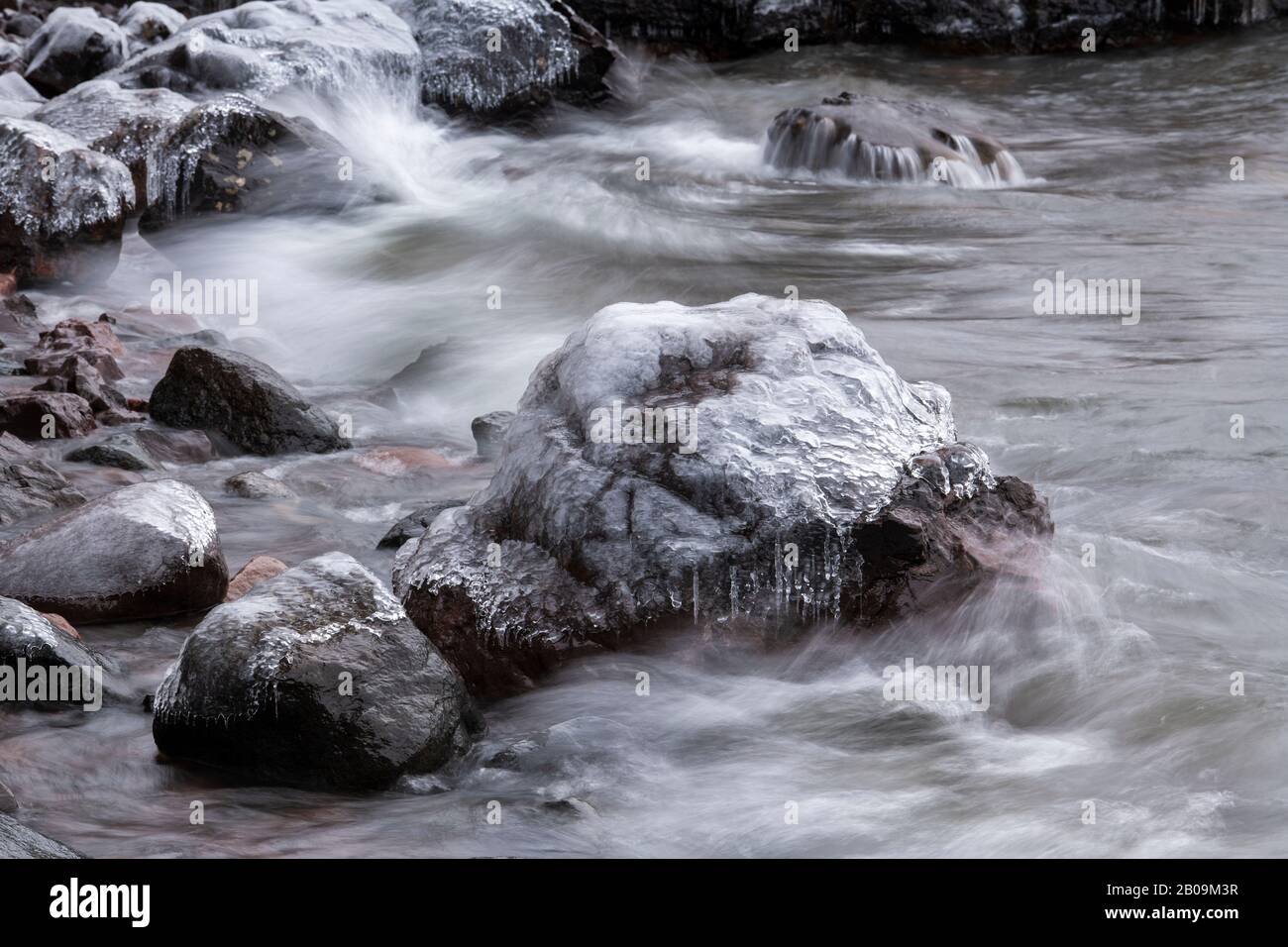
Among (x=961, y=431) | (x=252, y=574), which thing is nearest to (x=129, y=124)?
(x=252, y=574)

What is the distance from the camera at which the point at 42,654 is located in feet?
12.9

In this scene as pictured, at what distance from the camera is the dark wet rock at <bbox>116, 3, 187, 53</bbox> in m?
14.7

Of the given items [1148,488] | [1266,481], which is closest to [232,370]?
[1148,488]

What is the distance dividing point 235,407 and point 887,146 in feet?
23.4

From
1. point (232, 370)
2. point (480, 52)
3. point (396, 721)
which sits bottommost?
point (396, 721)

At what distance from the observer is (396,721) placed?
366cm

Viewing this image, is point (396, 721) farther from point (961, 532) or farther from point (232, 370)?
point (232, 370)

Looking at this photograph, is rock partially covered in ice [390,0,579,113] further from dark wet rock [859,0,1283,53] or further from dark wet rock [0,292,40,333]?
dark wet rock [0,292,40,333]

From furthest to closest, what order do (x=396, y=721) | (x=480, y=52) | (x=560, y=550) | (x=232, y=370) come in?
(x=480, y=52) → (x=232, y=370) → (x=560, y=550) → (x=396, y=721)

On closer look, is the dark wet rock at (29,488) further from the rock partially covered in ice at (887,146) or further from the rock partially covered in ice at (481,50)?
the rock partially covered in ice at (481,50)

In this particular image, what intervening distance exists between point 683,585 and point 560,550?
1.36 ft

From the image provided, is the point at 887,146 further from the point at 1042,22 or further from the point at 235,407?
the point at 235,407

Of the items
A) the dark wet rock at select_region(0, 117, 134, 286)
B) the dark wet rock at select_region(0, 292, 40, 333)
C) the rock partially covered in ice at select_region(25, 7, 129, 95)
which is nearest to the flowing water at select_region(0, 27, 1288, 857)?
the dark wet rock at select_region(0, 117, 134, 286)

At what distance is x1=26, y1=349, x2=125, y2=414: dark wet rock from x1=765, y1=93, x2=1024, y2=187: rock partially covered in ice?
7069mm
